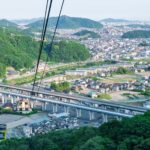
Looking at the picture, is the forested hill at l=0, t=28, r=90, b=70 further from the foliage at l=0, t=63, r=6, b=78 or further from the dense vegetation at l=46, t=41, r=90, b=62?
the foliage at l=0, t=63, r=6, b=78

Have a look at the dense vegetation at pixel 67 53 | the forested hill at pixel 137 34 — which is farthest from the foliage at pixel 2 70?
the forested hill at pixel 137 34

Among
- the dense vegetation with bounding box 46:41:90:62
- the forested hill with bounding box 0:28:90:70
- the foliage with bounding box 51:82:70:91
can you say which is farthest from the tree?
the dense vegetation with bounding box 46:41:90:62

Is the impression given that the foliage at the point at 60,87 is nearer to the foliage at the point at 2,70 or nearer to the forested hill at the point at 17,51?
the foliage at the point at 2,70

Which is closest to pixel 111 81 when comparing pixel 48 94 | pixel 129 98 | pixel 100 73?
pixel 100 73

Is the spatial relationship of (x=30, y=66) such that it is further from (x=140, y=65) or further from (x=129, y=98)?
(x=129, y=98)

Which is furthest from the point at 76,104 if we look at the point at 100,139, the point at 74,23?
the point at 74,23
